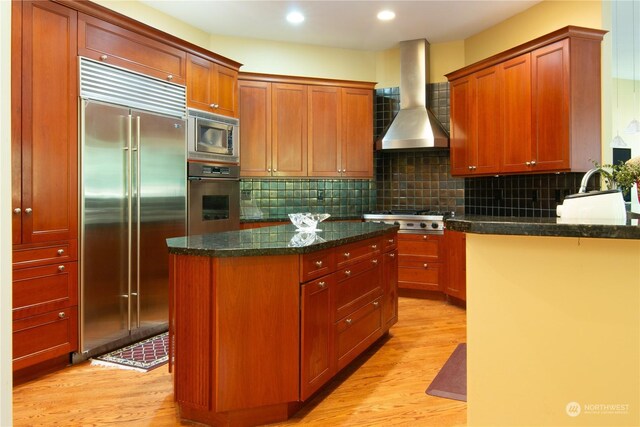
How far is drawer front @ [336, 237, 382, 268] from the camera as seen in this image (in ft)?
8.93

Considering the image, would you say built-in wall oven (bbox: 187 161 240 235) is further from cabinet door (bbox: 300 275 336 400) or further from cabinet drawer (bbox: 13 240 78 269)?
cabinet door (bbox: 300 275 336 400)

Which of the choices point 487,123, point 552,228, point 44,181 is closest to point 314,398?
point 552,228

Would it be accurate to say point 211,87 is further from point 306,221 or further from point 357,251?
point 357,251

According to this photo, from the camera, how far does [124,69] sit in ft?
11.1

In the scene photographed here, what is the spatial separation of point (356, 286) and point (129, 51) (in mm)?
2425

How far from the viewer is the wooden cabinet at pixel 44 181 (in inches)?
107

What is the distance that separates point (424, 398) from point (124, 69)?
3.03 metres

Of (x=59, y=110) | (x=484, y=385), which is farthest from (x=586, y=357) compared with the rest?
(x=59, y=110)

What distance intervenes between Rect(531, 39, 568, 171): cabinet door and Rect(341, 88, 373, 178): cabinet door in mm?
1898

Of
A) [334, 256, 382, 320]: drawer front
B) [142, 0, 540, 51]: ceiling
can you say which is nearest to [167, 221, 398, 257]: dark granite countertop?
[334, 256, 382, 320]: drawer front

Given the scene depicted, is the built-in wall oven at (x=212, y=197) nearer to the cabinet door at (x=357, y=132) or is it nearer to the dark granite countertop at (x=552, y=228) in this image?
the cabinet door at (x=357, y=132)

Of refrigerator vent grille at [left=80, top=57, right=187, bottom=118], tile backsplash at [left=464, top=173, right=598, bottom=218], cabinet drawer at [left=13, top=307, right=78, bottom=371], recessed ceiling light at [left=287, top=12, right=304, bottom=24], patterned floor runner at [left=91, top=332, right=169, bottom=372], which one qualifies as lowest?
patterned floor runner at [left=91, top=332, right=169, bottom=372]

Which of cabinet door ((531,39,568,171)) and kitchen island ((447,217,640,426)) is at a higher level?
cabinet door ((531,39,568,171))

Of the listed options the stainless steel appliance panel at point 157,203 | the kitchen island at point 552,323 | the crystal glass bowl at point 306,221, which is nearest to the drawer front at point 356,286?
the crystal glass bowl at point 306,221
